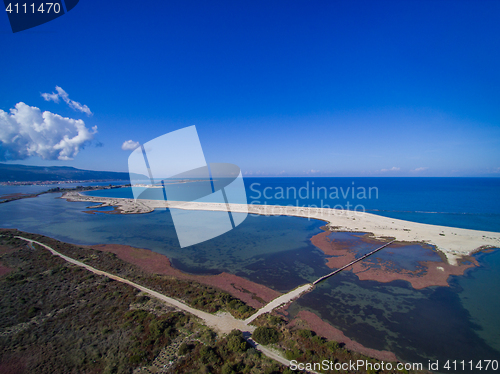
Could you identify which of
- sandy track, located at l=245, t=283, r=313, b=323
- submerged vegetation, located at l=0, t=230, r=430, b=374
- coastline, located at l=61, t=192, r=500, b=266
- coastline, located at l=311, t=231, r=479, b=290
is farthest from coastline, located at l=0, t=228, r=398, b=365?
coastline, located at l=61, t=192, r=500, b=266

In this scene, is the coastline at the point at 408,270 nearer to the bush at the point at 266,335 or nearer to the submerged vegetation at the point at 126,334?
the submerged vegetation at the point at 126,334

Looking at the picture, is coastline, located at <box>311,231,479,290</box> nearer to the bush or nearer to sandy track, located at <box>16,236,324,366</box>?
sandy track, located at <box>16,236,324,366</box>

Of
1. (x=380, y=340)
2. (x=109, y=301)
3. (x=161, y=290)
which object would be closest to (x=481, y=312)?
(x=380, y=340)

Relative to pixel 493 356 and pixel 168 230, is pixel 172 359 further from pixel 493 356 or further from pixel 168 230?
pixel 168 230

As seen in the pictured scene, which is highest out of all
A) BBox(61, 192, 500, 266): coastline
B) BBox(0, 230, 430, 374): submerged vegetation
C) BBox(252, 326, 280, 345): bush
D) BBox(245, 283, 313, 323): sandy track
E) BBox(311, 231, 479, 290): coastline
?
BBox(0, 230, 430, 374): submerged vegetation

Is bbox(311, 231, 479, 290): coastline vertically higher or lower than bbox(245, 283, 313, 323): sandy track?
lower

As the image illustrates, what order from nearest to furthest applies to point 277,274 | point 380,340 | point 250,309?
1. point 380,340
2. point 250,309
3. point 277,274

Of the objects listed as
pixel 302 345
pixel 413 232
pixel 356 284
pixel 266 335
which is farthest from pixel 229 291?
pixel 413 232

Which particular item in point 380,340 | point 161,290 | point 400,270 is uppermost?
point 161,290

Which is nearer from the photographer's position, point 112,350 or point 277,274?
point 112,350
